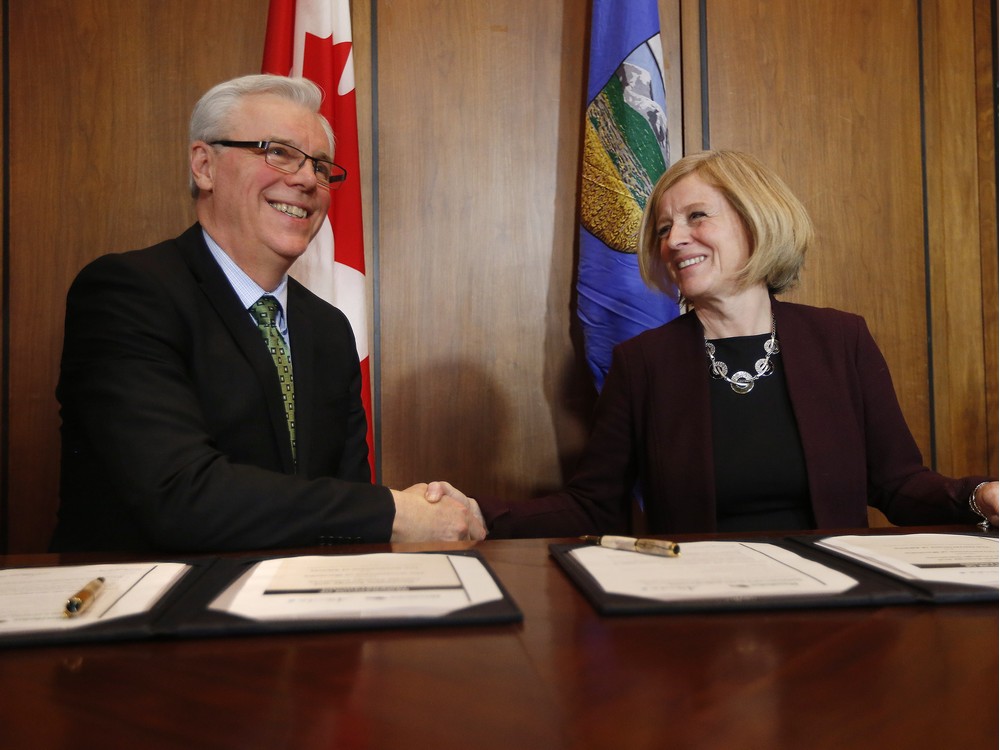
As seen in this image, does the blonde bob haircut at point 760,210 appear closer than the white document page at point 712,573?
No

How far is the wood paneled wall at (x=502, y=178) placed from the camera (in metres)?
2.69

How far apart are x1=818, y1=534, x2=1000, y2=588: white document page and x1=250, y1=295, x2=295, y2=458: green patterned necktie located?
1.11m

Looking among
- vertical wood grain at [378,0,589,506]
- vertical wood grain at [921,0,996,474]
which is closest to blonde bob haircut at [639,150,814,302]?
vertical wood grain at [378,0,589,506]

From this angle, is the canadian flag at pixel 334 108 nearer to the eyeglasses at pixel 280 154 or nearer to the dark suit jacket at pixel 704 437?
the eyeglasses at pixel 280 154

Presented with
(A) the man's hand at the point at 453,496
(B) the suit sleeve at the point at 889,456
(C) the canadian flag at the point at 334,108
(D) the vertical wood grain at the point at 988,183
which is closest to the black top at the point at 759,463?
(B) the suit sleeve at the point at 889,456

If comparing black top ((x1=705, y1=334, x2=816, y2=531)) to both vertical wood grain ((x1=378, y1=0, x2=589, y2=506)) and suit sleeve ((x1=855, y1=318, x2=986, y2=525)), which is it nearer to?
suit sleeve ((x1=855, y1=318, x2=986, y2=525))

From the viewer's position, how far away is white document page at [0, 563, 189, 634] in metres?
0.67

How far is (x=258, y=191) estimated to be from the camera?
183 centimetres

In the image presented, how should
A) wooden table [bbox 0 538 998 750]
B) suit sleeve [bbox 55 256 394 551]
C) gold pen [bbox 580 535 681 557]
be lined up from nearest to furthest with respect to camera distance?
wooden table [bbox 0 538 998 750]
gold pen [bbox 580 535 681 557]
suit sleeve [bbox 55 256 394 551]

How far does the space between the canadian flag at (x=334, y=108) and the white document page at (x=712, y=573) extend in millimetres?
1743

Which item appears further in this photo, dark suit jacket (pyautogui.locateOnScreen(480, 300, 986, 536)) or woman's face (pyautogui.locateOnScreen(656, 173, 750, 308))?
woman's face (pyautogui.locateOnScreen(656, 173, 750, 308))

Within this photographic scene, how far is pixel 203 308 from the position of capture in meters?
1.59

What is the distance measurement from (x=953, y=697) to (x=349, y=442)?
1.61 meters

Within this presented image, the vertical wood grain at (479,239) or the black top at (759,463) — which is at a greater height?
the vertical wood grain at (479,239)
